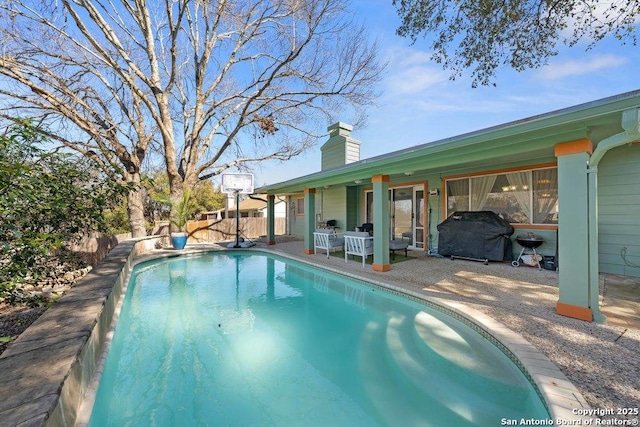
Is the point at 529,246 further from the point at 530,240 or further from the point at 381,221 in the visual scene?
the point at 381,221

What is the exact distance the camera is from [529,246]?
250 inches

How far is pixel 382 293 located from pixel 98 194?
4949mm

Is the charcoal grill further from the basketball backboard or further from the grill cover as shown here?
the basketball backboard

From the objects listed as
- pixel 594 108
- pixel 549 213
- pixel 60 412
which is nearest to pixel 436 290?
pixel 594 108

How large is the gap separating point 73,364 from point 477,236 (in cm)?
756

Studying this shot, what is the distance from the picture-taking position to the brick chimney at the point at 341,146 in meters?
12.2

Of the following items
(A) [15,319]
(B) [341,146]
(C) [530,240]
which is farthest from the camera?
(B) [341,146]

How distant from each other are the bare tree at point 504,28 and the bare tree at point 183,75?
5.52 metres

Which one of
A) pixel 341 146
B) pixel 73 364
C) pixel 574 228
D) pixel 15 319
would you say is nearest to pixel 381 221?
pixel 574 228

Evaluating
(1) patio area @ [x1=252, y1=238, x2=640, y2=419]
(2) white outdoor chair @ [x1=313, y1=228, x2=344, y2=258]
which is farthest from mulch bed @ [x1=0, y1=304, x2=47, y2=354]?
(2) white outdoor chair @ [x1=313, y1=228, x2=344, y2=258]

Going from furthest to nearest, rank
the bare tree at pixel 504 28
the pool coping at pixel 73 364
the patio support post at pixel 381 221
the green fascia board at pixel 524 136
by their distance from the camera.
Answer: the patio support post at pixel 381 221 → the bare tree at pixel 504 28 → the green fascia board at pixel 524 136 → the pool coping at pixel 73 364

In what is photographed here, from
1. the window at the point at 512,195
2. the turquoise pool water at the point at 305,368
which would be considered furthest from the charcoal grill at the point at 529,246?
the turquoise pool water at the point at 305,368

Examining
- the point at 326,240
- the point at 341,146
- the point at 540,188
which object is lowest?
the point at 326,240

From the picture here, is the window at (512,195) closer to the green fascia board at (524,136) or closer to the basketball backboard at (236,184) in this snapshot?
the green fascia board at (524,136)
